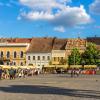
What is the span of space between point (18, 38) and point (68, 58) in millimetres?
19661

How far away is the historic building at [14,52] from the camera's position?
375ft

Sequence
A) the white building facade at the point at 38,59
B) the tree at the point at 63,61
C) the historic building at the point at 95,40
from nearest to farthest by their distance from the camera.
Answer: the tree at the point at 63,61 < the white building facade at the point at 38,59 < the historic building at the point at 95,40

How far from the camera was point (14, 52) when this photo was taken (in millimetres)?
115438

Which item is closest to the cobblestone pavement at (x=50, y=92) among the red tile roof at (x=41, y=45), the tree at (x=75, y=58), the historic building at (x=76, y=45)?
the tree at (x=75, y=58)

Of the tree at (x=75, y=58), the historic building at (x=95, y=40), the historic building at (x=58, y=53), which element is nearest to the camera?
the tree at (x=75, y=58)

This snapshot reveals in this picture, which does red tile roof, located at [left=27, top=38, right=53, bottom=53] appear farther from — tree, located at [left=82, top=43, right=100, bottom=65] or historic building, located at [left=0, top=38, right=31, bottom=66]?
tree, located at [left=82, top=43, right=100, bottom=65]

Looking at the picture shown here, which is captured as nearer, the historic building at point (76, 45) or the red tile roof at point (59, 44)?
the historic building at point (76, 45)

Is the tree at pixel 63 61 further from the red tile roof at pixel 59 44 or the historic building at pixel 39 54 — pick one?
the historic building at pixel 39 54

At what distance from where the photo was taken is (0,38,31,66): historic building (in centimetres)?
11425

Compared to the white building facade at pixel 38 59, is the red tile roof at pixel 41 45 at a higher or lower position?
higher

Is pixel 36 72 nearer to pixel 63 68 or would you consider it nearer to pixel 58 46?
pixel 63 68

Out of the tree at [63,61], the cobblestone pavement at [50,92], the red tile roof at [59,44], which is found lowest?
the cobblestone pavement at [50,92]

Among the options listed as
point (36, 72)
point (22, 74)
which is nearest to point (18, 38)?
point (36, 72)

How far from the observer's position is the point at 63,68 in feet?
319
